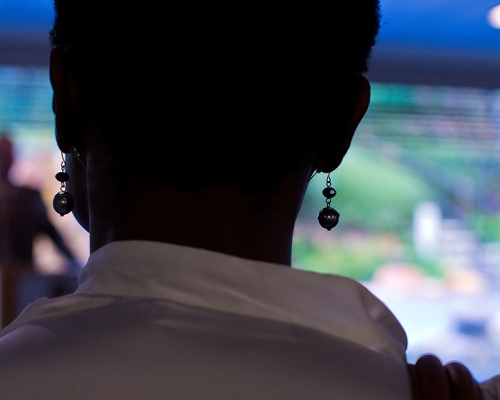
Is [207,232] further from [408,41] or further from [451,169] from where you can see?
[451,169]

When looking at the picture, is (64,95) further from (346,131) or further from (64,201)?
(346,131)

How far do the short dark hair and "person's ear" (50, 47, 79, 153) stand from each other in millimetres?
21

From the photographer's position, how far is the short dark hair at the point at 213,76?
19.0 inches

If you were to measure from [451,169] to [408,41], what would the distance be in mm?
1293

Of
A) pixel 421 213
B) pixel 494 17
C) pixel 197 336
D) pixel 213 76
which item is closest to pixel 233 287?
pixel 197 336

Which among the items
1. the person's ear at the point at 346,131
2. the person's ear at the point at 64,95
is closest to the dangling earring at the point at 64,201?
the person's ear at the point at 64,95

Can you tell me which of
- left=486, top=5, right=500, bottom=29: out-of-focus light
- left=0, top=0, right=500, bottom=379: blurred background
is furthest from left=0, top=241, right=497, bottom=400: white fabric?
left=0, top=0, right=500, bottom=379: blurred background

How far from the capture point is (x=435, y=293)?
4.27 m

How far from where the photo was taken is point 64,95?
1.79 ft

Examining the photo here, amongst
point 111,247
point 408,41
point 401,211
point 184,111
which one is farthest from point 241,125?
point 401,211

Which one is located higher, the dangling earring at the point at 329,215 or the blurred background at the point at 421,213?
the blurred background at the point at 421,213

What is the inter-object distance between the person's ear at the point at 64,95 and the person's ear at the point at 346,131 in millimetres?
227

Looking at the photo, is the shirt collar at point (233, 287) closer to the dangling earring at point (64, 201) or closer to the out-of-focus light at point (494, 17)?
the dangling earring at point (64, 201)

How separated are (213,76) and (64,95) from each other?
0.15 metres
